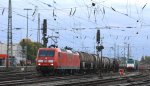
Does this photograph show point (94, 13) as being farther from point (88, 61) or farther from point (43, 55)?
point (88, 61)

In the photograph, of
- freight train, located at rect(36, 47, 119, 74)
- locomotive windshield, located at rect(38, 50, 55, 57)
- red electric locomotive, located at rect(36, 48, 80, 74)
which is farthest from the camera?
locomotive windshield, located at rect(38, 50, 55, 57)

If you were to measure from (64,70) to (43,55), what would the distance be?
435 centimetres

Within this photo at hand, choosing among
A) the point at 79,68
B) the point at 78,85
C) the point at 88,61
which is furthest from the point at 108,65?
the point at 78,85

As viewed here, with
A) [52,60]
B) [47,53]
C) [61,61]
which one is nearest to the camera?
[52,60]

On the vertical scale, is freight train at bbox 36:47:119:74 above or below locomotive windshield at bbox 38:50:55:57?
below

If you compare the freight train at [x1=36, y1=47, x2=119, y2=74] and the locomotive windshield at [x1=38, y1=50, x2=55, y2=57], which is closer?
the freight train at [x1=36, y1=47, x2=119, y2=74]

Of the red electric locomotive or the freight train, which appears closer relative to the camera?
the red electric locomotive

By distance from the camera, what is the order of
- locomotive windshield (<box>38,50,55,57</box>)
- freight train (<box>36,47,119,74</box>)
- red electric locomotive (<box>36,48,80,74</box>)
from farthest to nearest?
locomotive windshield (<box>38,50,55,57</box>)
freight train (<box>36,47,119,74</box>)
red electric locomotive (<box>36,48,80,74</box>)

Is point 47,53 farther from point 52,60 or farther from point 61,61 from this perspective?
point 61,61

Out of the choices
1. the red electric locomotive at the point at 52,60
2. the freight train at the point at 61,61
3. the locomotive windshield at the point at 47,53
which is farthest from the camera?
the locomotive windshield at the point at 47,53

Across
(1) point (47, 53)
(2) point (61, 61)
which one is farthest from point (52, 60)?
(2) point (61, 61)

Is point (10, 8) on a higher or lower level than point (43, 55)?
higher

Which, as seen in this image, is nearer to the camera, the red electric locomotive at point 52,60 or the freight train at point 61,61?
the red electric locomotive at point 52,60

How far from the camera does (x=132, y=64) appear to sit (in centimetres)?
9269
